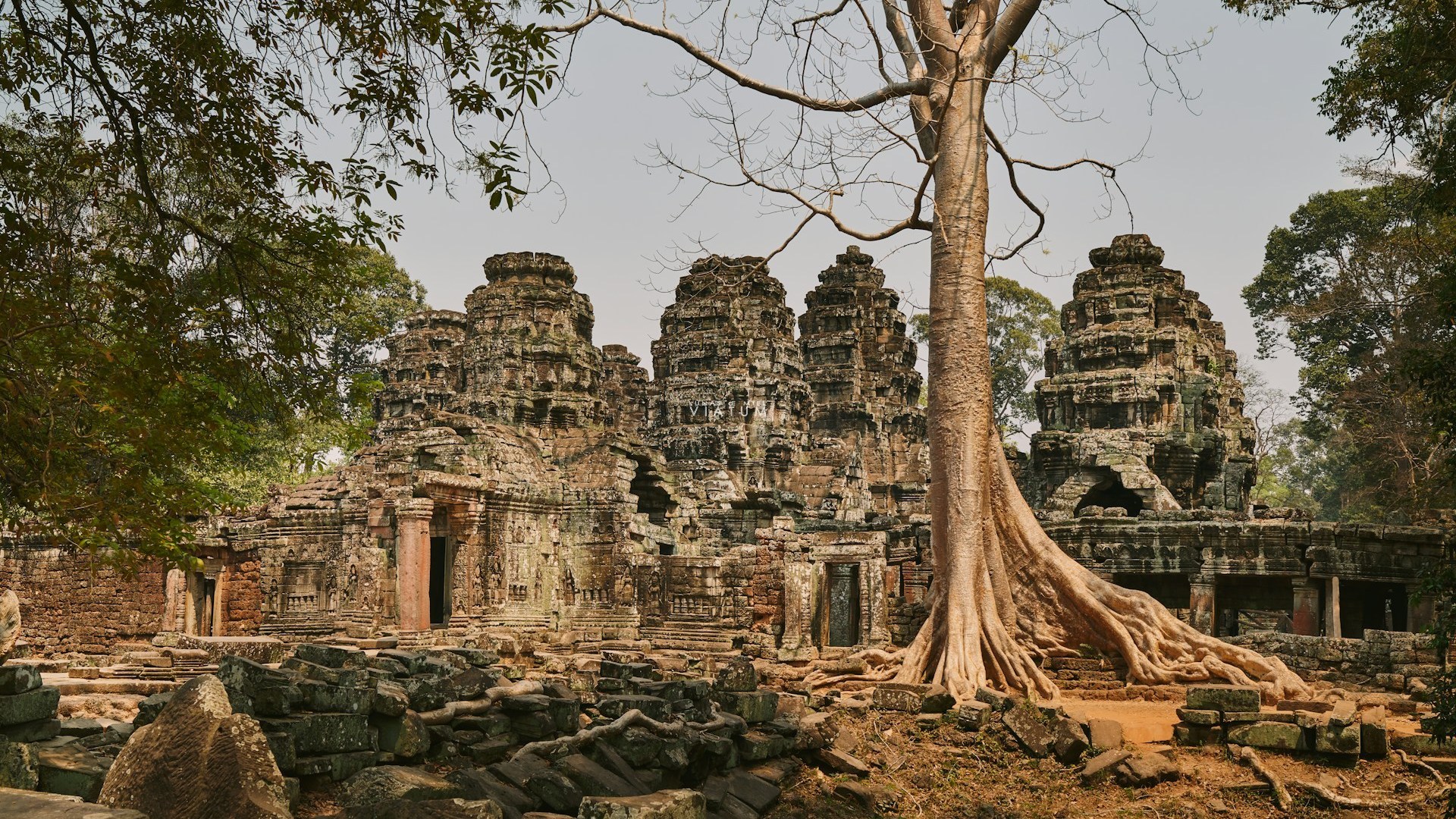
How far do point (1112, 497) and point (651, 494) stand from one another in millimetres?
11906

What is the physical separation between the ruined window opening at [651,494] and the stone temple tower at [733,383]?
9315 millimetres

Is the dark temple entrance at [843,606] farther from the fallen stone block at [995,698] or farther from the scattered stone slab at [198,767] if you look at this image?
the scattered stone slab at [198,767]

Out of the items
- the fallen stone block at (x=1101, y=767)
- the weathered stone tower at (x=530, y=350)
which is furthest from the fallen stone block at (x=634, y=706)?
the weathered stone tower at (x=530, y=350)

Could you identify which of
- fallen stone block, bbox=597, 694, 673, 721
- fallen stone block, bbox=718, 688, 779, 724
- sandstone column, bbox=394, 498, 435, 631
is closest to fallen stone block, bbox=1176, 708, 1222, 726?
fallen stone block, bbox=718, 688, 779, 724

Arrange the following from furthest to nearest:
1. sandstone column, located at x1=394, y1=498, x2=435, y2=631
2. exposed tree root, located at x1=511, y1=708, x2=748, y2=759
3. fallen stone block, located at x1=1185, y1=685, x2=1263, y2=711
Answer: sandstone column, located at x1=394, y1=498, x2=435, y2=631 < fallen stone block, located at x1=1185, y1=685, x2=1263, y2=711 < exposed tree root, located at x1=511, y1=708, x2=748, y2=759

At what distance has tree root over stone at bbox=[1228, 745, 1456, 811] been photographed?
8000mm

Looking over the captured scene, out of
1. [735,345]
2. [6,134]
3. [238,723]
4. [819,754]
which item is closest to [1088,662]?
[819,754]

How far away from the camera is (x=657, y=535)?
22.0 metres

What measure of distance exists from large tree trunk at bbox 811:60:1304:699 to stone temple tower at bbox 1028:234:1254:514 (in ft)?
50.6

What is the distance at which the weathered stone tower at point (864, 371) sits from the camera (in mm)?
39750

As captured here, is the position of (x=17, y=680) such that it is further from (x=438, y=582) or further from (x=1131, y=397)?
(x=1131, y=397)

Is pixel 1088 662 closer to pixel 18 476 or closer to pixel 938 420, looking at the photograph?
pixel 938 420

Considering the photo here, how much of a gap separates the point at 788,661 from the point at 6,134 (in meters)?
8.53

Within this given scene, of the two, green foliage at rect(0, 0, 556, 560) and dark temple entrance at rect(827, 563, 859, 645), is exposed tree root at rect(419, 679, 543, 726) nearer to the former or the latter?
green foliage at rect(0, 0, 556, 560)
